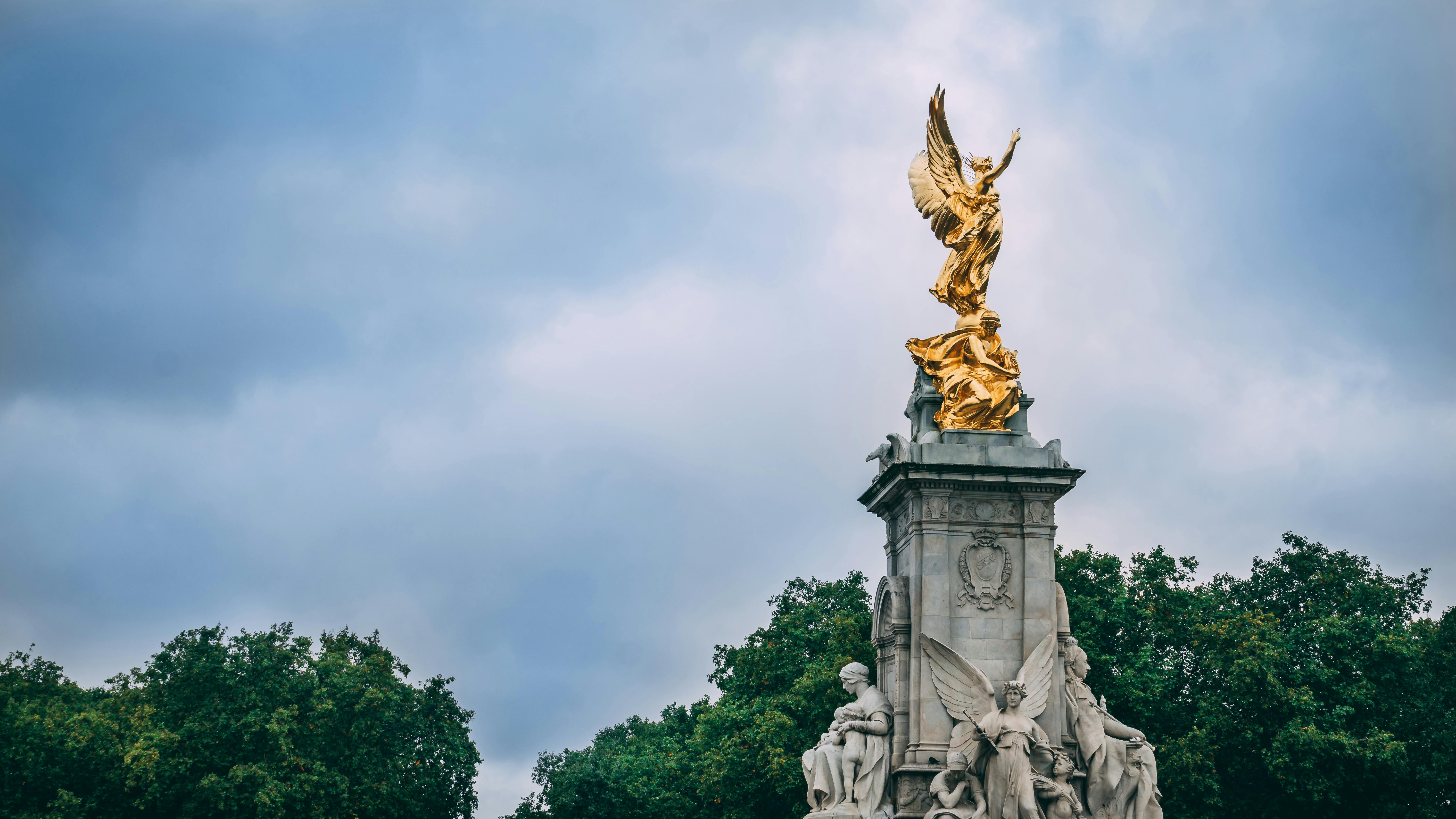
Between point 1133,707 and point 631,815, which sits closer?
point 1133,707

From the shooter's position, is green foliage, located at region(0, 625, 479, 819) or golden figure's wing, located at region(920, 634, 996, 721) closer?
golden figure's wing, located at region(920, 634, 996, 721)

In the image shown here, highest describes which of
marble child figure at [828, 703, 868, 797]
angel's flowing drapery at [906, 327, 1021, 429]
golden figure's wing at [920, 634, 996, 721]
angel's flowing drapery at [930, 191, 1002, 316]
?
angel's flowing drapery at [930, 191, 1002, 316]

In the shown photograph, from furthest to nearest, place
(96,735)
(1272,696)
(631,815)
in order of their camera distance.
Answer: (631,815) → (96,735) → (1272,696)

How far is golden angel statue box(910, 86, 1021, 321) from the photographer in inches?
763

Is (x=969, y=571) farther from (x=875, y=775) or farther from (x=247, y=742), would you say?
(x=247, y=742)

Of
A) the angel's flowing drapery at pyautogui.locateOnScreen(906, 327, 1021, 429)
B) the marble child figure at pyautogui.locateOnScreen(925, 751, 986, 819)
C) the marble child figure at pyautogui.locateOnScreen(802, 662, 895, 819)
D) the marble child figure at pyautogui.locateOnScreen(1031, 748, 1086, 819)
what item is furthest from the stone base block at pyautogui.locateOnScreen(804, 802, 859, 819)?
the angel's flowing drapery at pyautogui.locateOnScreen(906, 327, 1021, 429)

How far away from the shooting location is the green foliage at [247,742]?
4081cm

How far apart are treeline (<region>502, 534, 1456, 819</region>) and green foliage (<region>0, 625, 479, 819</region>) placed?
9149 mm

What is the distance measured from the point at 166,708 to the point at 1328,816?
3263 centimetres

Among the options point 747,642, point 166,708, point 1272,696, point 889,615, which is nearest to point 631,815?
point 747,642

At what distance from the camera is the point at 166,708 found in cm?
4353

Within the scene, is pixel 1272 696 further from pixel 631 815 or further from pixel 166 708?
pixel 166 708

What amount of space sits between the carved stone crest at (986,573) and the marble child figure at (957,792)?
2028 mm

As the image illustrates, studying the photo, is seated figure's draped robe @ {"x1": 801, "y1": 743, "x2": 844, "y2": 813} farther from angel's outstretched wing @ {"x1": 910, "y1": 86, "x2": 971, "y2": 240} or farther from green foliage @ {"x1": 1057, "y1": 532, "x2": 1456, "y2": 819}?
green foliage @ {"x1": 1057, "y1": 532, "x2": 1456, "y2": 819}
